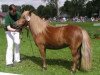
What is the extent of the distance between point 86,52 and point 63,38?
35.2 inches

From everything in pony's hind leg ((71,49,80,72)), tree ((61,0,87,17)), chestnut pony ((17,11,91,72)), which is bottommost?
tree ((61,0,87,17))

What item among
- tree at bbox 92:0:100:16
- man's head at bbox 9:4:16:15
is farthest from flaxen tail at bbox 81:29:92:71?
tree at bbox 92:0:100:16

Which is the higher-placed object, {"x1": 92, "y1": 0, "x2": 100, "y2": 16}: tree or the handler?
the handler

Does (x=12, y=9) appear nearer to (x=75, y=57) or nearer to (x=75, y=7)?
(x=75, y=57)

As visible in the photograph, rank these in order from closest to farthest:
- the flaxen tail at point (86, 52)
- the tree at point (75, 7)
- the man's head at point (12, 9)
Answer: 1. the flaxen tail at point (86, 52)
2. the man's head at point (12, 9)
3. the tree at point (75, 7)

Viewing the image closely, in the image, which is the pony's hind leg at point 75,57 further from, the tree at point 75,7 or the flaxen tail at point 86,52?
the tree at point 75,7

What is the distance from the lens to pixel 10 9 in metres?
12.8

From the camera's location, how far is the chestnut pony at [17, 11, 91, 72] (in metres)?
11.3

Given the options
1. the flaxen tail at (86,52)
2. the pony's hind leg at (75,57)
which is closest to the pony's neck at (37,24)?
the pony's hind leg at (75,57)

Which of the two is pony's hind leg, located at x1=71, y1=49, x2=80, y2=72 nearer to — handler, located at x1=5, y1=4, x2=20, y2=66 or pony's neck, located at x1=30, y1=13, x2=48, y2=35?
pony's neck, located at x1=30, y1=13, x2=48, y2=35

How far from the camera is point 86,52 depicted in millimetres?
11305

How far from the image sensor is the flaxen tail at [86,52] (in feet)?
36.9

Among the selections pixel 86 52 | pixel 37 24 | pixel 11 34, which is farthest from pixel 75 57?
pixel 11 34

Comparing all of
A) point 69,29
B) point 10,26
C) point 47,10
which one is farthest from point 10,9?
point 47,10
